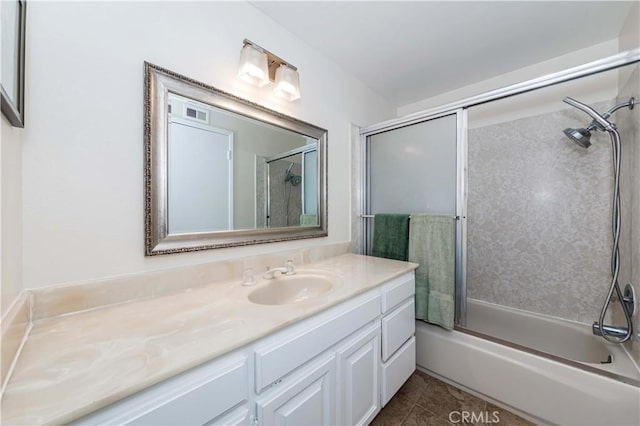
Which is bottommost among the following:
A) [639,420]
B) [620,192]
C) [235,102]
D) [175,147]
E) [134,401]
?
[639,420]

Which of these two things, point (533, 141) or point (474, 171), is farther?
point (474, 171)

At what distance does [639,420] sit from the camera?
100cm

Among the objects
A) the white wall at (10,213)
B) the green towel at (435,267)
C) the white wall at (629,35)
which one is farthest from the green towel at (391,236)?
the white wall at (10,213)

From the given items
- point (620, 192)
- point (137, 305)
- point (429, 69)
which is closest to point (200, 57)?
point (137, 305)

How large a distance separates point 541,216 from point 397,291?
147 cm

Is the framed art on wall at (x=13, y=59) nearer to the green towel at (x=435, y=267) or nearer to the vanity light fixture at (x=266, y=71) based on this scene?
the vanity light fixture at (x=266, y=71)

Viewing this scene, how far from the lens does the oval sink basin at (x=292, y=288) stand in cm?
116

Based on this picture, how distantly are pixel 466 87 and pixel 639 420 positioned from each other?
231 cm

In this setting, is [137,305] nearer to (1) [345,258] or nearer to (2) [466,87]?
(1) [345,258]

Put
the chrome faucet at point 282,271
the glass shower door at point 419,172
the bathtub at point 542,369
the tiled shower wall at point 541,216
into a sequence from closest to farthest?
the bathtub at point 542,369, the chrome faucet at point 282,271, the glass shower door at point 419,172, the tiled shower wall at point 541,216

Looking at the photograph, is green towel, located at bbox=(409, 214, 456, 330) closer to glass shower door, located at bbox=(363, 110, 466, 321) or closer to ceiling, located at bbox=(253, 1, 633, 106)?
glass shower door, located at bbox=(363, 110, 466, 321)

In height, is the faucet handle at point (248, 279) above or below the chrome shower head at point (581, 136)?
below

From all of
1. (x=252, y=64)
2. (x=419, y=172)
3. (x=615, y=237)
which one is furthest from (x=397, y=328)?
(x=252, y=64)

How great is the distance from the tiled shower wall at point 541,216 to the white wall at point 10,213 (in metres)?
2.69
